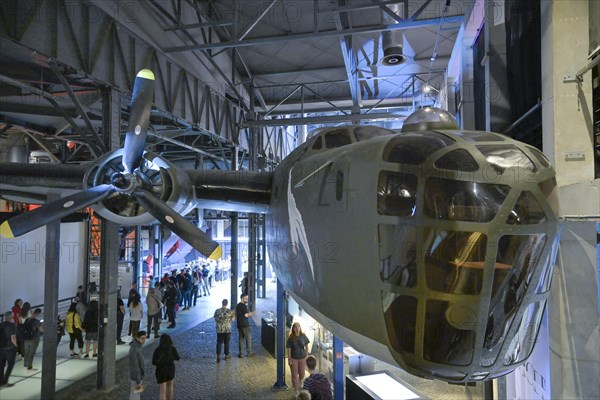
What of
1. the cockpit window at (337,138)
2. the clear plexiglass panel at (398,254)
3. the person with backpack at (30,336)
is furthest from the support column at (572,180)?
the person with backpack at (30,336)

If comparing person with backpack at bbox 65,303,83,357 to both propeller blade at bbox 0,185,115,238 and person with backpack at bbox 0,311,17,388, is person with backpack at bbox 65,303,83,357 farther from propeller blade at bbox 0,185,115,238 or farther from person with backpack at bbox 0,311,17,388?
propeller blade at bbox 0,185,115,238

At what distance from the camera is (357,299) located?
12.7 feet

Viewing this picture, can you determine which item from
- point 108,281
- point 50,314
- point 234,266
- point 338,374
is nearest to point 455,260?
point 338,374

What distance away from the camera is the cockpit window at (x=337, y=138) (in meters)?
5.65

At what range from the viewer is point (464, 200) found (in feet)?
11.2

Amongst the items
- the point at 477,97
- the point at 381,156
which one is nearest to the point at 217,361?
the point at 381,156

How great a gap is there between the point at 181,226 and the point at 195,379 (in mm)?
6416

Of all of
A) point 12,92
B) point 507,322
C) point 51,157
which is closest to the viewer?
point 507,322

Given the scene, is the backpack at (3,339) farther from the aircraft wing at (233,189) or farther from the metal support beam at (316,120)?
the metal support beam at (316,120)

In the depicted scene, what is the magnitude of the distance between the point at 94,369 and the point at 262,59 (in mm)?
13963

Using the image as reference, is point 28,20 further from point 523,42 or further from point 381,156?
point 523,42

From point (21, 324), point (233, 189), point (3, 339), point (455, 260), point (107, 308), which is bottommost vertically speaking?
point (21, 324)

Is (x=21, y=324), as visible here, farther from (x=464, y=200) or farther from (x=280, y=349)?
(x=464, y=200)

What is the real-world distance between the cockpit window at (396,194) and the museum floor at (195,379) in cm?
824
